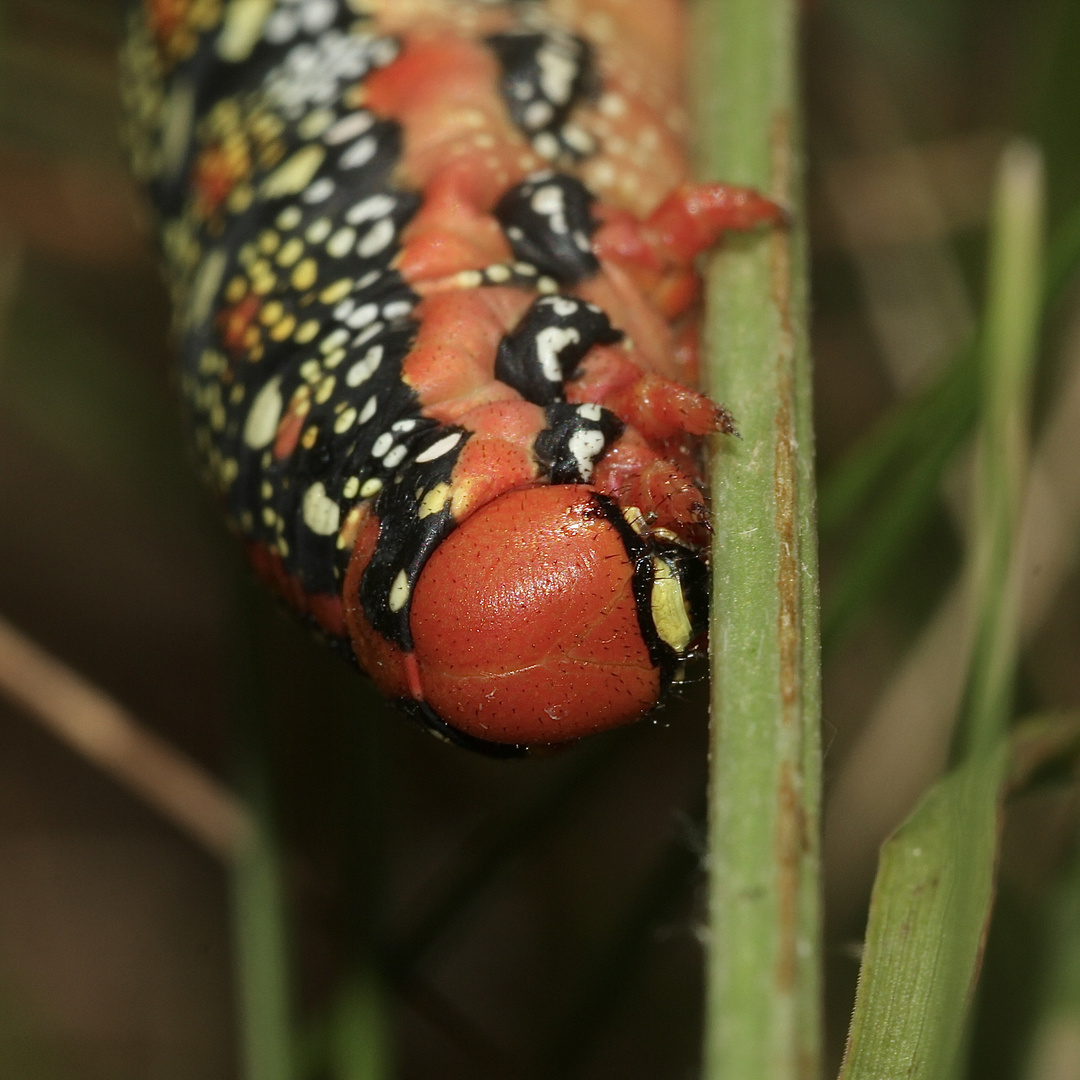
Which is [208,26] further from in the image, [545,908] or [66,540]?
[545,908]

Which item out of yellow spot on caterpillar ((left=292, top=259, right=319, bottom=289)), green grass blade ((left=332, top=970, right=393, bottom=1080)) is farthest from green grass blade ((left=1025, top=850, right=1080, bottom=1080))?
yellow spot on caterpillar ((left=292, top=259, right=319, bottom=289))

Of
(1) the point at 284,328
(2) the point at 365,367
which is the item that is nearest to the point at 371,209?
(1) the point at 284,328

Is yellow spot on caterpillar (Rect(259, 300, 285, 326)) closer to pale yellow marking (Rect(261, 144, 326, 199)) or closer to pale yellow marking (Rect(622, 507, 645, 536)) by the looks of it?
pale yellow marking (Rect(261, 144, 326, 199))

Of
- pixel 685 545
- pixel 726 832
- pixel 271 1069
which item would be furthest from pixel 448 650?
pixel 271 1069

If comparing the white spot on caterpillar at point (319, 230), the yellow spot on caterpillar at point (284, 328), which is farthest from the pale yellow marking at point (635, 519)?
the white spot on caterpillar at point (319, 230)

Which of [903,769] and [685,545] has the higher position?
[685,545]

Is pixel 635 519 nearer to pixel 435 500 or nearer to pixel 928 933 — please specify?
pixel 435 500
